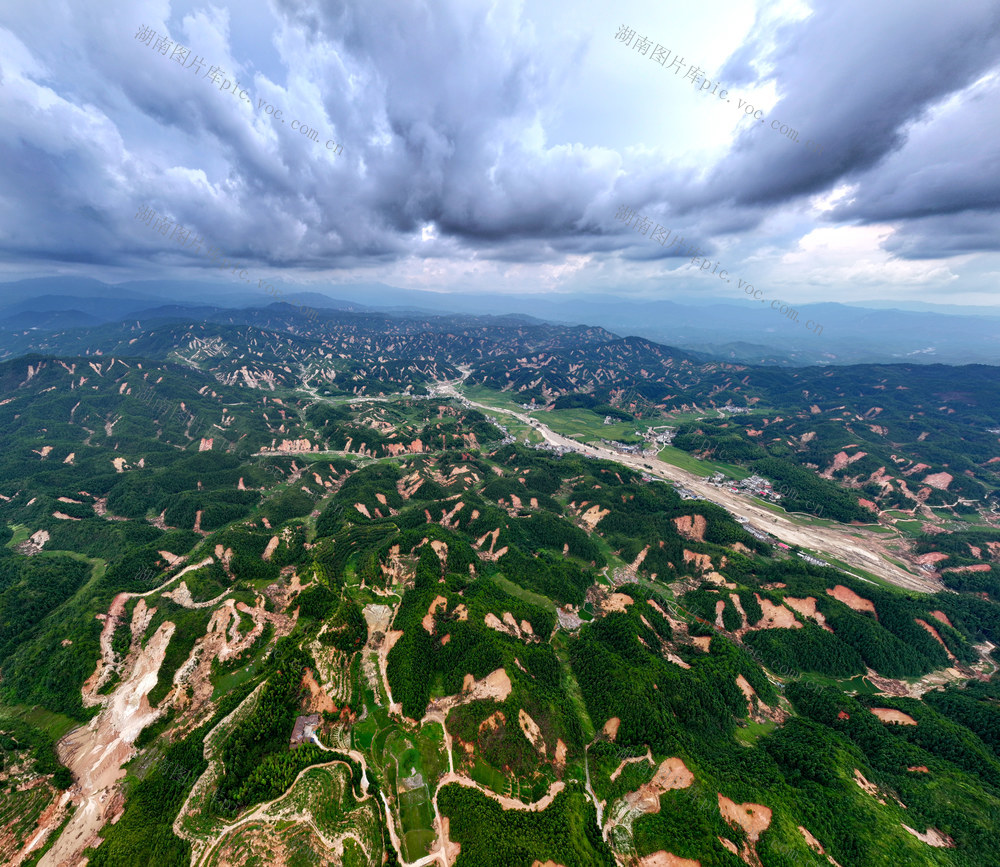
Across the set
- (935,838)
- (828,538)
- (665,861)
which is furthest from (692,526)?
(665,861)

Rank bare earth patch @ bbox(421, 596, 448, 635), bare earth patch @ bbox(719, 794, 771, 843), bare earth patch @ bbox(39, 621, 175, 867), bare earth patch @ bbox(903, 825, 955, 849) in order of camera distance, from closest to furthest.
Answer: bare earth patch @ bbox(39, 621, 175, 867) < bare earth patch @ bbox(719, 794, 771, 843) < bare earth patch @ bbox(903, 825, 955, 849) < bare earth patch @ bbox(421, 596, 448, 635)

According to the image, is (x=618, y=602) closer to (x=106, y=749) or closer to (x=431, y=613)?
(x=431, y=613)

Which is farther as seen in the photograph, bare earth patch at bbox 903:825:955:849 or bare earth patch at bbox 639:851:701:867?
bare earth patch at bbox 903:825:955:849

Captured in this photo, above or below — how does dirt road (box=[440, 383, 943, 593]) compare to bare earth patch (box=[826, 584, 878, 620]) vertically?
below

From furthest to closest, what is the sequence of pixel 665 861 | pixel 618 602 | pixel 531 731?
pixel 618 602, pixel 531 731, pixel 665 861

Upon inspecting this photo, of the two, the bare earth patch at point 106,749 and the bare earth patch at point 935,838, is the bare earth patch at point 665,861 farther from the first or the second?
the bare earth patch at point 106,749

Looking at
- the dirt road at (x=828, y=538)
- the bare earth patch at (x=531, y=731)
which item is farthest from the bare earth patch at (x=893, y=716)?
the dirt road at (x=828, y=538)

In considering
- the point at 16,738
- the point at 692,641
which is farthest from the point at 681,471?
the point at 16,738

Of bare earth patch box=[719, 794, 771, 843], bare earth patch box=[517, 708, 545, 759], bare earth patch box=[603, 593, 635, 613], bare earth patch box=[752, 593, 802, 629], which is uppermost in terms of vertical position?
bare earth patch box=[719, 794, 771, 843]

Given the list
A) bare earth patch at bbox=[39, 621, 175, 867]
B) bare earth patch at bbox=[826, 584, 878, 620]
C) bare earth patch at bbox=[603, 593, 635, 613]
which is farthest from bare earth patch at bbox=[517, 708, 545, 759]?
bare earth patch at bbox=[826, 584, 878, 620]

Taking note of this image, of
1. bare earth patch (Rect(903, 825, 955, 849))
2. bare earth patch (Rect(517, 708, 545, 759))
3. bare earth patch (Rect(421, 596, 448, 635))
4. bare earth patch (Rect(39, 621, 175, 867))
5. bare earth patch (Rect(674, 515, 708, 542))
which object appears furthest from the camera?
bare earth patch (Rect(674, 515, 708, 542))

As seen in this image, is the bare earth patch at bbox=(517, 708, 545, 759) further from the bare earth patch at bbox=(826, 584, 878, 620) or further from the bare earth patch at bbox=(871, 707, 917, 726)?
the bare earth patch at bbox=(826, 584, 878, 620)
